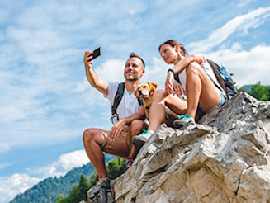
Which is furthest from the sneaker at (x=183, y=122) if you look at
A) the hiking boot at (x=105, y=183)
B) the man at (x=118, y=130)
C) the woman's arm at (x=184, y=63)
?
the hiking boot at (x=105, y=183)

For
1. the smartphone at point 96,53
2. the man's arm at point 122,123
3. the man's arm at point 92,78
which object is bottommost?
the man's arm at point 122,123

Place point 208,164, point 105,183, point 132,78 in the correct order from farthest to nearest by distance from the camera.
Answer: point 132,78 → point 105,183 → point 208,164

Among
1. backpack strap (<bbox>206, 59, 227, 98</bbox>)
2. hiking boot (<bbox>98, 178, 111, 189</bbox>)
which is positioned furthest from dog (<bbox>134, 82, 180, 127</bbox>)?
hiking boot (<bbox>98, 178, 111, 189</bbox>)

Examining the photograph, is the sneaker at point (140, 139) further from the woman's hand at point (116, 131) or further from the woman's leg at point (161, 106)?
the woman's hand at point (116, 131)

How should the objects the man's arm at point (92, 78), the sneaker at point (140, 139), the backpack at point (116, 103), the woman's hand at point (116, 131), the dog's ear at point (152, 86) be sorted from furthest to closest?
the backpack at point (116, 103), the man's arm at point (92, 78), the dog's ear at point (152, 86), the woman's hand at point (116, 131), the sneaker at point (140, 139)

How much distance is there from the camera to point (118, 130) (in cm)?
586

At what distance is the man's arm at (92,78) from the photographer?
6.25 m

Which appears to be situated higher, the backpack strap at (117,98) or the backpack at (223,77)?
the backpack strap at (117,98)

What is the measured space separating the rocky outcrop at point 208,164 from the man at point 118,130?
69cm

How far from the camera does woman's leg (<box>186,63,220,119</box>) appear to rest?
17.9 feet

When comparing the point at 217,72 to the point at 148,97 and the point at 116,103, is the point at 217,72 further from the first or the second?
the point at 116,103

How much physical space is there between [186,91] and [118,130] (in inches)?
52.9

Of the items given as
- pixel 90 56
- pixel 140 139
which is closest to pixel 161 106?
pixel 140 139

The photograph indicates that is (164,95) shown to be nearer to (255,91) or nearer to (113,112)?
(113,112)
